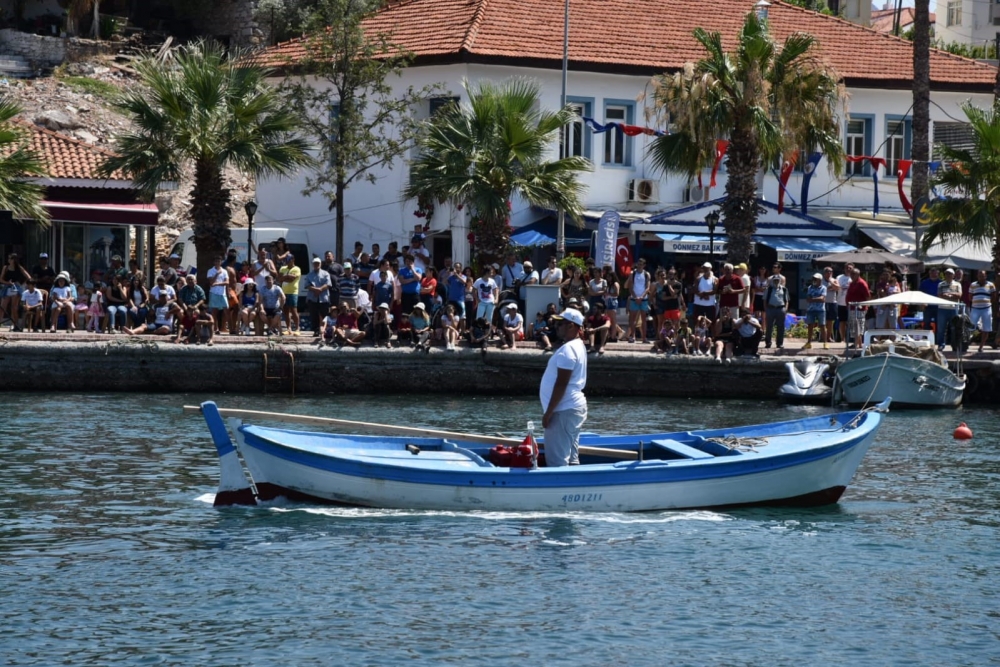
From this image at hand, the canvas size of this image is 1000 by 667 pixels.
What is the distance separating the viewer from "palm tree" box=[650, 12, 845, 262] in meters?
32.0

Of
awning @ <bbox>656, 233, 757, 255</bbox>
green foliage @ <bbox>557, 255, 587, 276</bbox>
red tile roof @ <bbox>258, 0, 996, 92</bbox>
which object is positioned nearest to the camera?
green foliage @ <bbox>557, 255, 587, 276</bbox>

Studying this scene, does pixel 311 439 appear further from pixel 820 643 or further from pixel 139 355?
pixel 139 355

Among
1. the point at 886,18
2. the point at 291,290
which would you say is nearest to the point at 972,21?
the point at 886,18

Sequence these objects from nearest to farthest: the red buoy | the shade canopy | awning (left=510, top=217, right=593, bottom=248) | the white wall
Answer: the red buoy
the shade canopy
awning (left=510, top=217, right=593, bottom=248)
the white wall

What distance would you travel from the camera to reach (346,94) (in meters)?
35.0

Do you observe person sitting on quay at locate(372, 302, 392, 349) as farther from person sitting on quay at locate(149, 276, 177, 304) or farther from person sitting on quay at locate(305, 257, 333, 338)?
person sitting on quay at locate(149, 276, 177, 304)

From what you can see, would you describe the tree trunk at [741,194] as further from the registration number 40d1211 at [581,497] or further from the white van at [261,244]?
the registration number 40d1211 at [581,497]

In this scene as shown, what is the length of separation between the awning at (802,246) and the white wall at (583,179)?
278 cm

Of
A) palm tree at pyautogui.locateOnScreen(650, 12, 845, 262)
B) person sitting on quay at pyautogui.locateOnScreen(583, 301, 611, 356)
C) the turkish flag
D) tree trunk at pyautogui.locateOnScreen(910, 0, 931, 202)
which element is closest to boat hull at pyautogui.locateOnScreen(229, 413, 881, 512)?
person sitting on quay at pyautogui.locateOnScreen(583, 301, 611, 356)

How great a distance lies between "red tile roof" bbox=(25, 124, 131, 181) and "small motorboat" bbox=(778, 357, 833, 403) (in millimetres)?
15710

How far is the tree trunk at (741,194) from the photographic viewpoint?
3219 cm

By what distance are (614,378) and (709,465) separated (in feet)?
41.9

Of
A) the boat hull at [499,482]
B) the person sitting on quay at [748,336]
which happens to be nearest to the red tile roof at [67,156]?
the person sitting on quay at [748,336]

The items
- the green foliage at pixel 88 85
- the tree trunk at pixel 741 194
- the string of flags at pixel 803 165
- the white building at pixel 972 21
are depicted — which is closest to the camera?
the tree trunk at pixel 741 194
